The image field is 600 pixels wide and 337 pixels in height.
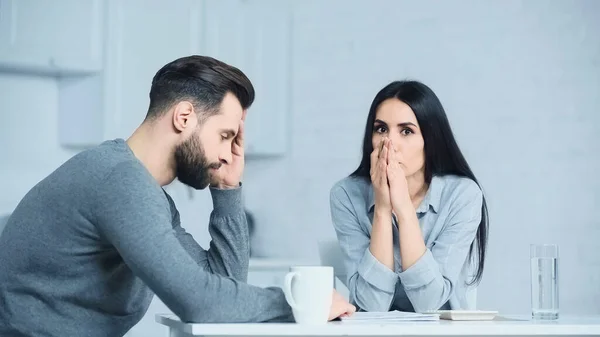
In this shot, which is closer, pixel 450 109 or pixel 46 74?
pixel 46 74

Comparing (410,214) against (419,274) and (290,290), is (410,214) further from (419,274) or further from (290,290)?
(290,290)

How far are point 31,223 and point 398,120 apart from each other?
1149 millimetres

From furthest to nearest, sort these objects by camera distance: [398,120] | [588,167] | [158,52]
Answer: [588,167], [158,52], [398,120]

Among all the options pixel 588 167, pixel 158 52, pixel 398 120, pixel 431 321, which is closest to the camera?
pixel 431 321

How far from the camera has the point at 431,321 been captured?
1392 millimetres

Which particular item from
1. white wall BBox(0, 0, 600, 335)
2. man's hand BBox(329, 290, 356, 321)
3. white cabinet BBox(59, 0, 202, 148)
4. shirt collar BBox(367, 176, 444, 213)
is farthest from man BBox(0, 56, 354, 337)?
white wall BBox(0, 0, 600, 335)

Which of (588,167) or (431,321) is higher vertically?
(588,167)

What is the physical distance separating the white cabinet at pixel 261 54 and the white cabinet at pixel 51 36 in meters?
0.52

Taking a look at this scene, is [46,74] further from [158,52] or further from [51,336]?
[51,336]

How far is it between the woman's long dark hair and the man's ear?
868 mm

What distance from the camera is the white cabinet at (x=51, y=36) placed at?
339 cm

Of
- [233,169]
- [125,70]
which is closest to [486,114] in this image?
[125,70]

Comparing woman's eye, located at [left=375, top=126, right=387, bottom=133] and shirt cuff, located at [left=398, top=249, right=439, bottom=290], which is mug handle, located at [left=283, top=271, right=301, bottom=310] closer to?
shirt cuff, located at [left=398, top=249, right=439, bottom=290]

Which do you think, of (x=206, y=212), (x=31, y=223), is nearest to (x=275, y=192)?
(x=206, y=212)
